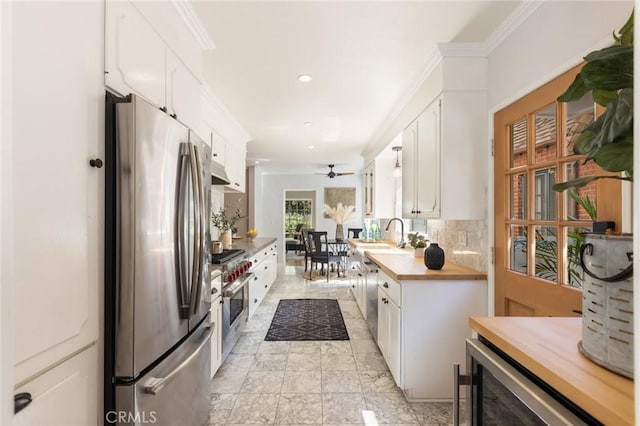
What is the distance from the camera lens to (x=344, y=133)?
449 centimetres

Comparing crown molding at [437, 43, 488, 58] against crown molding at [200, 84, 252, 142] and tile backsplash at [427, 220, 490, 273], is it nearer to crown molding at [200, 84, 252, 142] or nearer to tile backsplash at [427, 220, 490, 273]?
tile backsplash at [427, 220, 490, 273]

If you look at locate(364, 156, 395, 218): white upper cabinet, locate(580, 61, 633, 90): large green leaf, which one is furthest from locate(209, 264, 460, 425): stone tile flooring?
locate(364, 156, 395, 218): white upper cabinet

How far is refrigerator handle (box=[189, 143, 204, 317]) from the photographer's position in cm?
150

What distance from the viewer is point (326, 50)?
7.14 feet

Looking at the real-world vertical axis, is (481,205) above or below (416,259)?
above

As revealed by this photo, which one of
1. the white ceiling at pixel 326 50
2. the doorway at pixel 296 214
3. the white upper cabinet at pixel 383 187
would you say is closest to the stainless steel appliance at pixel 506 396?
the white ceiling at pixel 326 50

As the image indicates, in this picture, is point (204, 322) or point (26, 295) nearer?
point (26, 295)

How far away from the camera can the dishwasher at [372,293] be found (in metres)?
2.90

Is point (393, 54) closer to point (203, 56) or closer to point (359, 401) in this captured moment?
point (203, 56)

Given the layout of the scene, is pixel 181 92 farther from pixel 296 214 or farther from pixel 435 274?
pixel 296 214

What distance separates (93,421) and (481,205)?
7.93 feet

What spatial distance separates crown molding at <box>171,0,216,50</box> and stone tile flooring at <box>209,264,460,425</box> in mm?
2466

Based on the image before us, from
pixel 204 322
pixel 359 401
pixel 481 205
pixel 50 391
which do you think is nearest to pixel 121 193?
pixel 50 391

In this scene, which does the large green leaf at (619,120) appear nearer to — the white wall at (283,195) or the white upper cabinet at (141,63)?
the white upper cabinet at (141,63)
